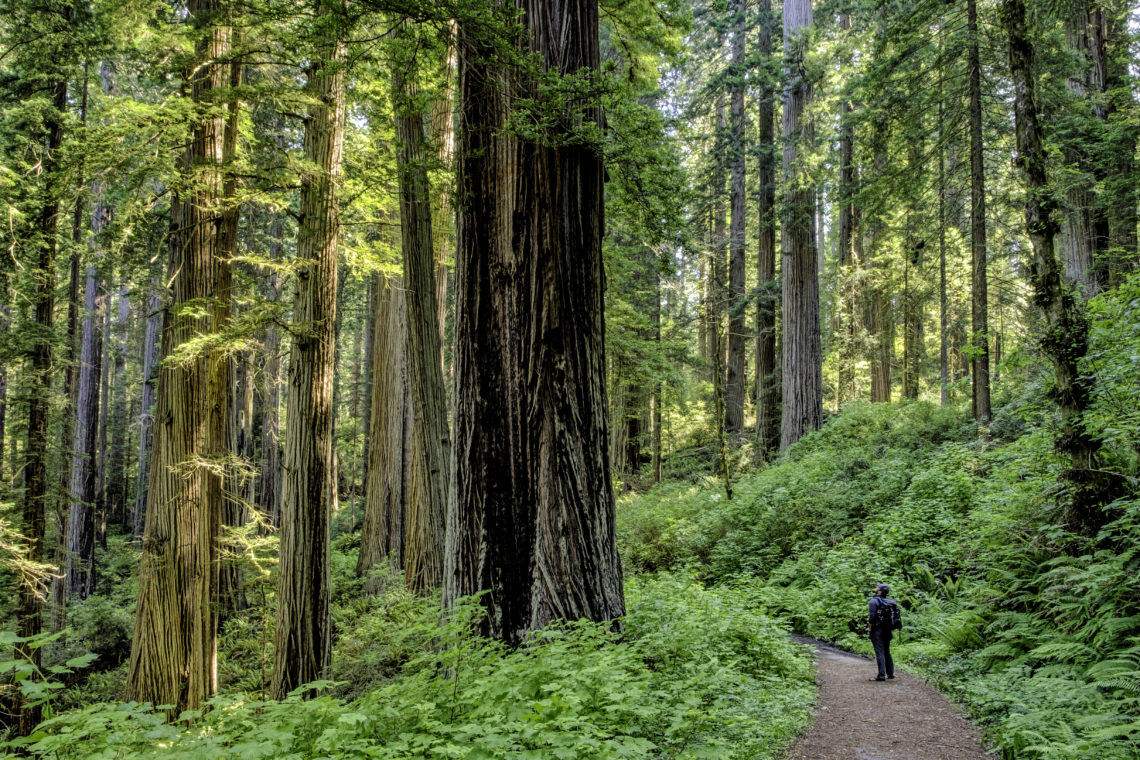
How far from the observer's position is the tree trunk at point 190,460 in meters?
7.04

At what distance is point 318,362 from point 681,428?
58.4ft

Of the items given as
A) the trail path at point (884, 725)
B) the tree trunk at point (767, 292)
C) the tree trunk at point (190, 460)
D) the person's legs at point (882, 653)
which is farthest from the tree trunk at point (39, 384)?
the tree trunk at point (767, 292)

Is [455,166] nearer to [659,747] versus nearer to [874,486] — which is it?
[659,747]

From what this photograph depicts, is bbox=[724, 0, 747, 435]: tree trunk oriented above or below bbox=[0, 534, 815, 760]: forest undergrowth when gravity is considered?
above

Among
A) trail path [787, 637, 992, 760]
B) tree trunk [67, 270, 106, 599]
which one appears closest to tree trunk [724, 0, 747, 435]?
trail path [787, 637, 992, 760]

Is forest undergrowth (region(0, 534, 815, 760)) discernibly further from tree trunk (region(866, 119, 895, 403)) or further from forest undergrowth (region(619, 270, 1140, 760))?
tree trunk (region(866, 119, 895, 403))

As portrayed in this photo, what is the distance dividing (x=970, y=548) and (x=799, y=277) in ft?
28.3

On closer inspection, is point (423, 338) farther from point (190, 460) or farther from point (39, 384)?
point (39, 384)

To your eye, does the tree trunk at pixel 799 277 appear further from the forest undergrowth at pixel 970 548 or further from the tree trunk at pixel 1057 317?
the tree trunk at pixel 1057 317

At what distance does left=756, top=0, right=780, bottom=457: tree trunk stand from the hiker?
10.1 m

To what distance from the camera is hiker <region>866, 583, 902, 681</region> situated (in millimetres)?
6391

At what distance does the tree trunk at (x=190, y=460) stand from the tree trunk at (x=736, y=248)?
39.7 feet

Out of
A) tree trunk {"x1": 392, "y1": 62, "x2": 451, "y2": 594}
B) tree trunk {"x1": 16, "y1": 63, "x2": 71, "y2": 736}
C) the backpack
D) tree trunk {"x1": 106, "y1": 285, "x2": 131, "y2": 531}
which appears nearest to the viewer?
the backpack

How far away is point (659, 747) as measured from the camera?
3.30 metres
